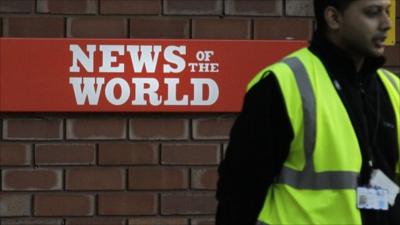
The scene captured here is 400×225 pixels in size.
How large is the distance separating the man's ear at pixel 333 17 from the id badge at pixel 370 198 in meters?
0.44

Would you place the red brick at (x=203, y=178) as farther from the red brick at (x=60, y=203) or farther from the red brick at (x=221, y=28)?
the red brick at (x=221, y=28)

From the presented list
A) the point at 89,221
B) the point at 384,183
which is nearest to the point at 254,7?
the point at 89,221

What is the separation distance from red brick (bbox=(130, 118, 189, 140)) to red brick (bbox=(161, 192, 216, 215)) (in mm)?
295

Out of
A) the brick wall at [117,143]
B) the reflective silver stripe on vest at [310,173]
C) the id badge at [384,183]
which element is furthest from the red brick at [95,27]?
the id badge at [384,183]

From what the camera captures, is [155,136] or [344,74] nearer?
[344,74]

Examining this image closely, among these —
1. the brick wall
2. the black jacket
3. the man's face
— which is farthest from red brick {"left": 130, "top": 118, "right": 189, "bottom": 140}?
the man's face

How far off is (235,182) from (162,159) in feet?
5.63

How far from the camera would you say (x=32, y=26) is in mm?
3529

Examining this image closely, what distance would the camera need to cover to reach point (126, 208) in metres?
3.60

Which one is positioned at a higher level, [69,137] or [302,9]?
[302,9]

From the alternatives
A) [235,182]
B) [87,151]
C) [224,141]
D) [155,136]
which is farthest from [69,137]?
[235,182]

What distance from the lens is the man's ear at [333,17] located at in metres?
1.96

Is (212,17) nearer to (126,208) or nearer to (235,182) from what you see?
(126,208)

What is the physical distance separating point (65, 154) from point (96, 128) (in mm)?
202
